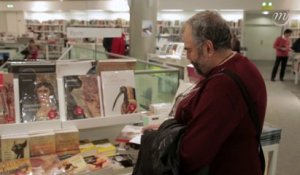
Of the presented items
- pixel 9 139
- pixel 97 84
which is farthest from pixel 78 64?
pixel 9 139

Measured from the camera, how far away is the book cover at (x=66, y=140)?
174 centimetres

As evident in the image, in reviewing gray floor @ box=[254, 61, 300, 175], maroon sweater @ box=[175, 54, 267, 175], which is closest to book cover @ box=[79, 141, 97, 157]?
maroon sweater @ box=[175, 54, 267, 175]

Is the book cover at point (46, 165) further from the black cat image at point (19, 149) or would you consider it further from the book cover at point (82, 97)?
the book cover at point (82, 97)

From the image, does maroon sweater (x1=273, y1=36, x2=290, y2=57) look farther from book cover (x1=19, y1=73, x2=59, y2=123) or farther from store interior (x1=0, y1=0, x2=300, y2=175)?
book cover (x1=19, y1=73, x2=59, y2=123)

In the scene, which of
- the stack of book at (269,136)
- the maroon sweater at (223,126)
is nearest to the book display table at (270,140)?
the stack of book at (269,136)

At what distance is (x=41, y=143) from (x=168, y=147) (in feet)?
2.80

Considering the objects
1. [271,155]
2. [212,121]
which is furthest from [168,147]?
[271,155]

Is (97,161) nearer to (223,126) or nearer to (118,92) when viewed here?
(118,92)

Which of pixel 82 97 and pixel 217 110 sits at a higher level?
pixel 217 110

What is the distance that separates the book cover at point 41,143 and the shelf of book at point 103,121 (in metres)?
0.11

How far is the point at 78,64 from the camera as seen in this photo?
1949mm

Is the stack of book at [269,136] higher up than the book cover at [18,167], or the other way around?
the book cover at [18,167]

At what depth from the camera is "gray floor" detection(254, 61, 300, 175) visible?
376 centimetres

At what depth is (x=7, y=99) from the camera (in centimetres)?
172
